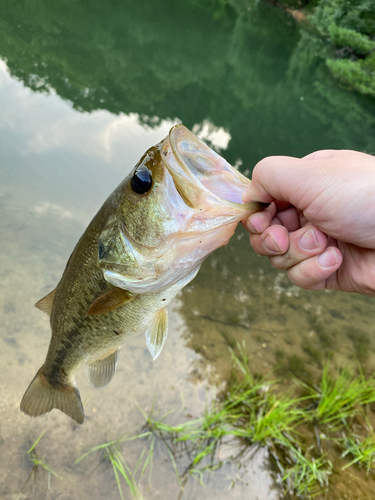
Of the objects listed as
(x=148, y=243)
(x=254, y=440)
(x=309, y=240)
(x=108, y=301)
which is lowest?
(x=254, y=440)

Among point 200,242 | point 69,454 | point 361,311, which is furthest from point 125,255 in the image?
point 361,311

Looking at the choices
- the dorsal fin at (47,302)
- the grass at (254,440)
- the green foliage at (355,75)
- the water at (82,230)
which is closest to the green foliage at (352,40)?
the green foliage at (355,75)

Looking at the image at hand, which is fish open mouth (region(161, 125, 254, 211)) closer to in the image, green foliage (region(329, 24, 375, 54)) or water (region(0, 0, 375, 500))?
water (region(0, 0, 375, 500))

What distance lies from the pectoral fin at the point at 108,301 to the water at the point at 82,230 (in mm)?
1970

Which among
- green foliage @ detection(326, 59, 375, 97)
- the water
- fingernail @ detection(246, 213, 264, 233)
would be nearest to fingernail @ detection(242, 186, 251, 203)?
fingernail @ detection(246, 213, 264, 233)

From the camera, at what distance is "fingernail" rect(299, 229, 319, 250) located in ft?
5.34

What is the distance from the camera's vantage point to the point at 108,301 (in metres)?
1.59

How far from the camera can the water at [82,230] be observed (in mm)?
2885

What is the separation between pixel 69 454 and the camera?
2793mm

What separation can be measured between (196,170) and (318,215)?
23.7 inches

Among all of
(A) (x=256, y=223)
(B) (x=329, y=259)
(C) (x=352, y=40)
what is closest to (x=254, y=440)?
(B) (x=329, y=259)

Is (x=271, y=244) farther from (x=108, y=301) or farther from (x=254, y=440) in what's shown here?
(x=254, y=440)

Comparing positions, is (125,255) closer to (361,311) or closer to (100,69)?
(361,311)

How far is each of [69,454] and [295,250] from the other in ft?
8.57
